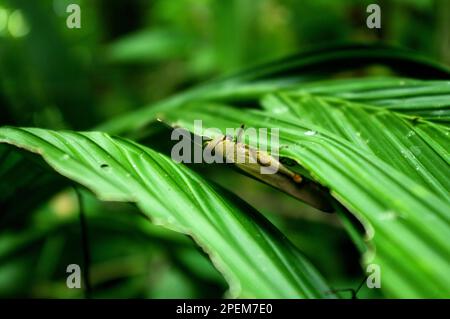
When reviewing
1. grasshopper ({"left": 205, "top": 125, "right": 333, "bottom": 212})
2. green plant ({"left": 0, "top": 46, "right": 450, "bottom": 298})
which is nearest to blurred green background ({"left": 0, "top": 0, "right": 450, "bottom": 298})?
green plant ({"left": 0, "top": 46, "right": 450, "bottom": 298})

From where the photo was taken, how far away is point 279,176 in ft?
2.10

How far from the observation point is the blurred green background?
1490 millimetres

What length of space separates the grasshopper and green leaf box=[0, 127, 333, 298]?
0.16 ft

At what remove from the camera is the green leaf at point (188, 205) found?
0.51 meters

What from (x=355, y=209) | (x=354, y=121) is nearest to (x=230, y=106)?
(x=354, y=121)

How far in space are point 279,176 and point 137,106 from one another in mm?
1651

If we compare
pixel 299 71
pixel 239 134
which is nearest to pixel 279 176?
pixel 239 134

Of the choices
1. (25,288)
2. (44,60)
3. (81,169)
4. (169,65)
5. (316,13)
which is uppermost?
(169,65)

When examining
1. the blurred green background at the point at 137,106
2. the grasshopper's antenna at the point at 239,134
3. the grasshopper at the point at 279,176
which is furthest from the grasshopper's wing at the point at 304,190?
the blurred green background at the point at 137,106

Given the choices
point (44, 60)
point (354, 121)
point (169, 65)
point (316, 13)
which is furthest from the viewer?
point (169, 65)

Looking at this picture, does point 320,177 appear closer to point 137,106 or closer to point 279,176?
point 279,176

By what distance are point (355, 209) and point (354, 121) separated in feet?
1.03

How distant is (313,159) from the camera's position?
602 millimetres

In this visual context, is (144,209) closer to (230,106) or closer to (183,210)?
(183,210)
